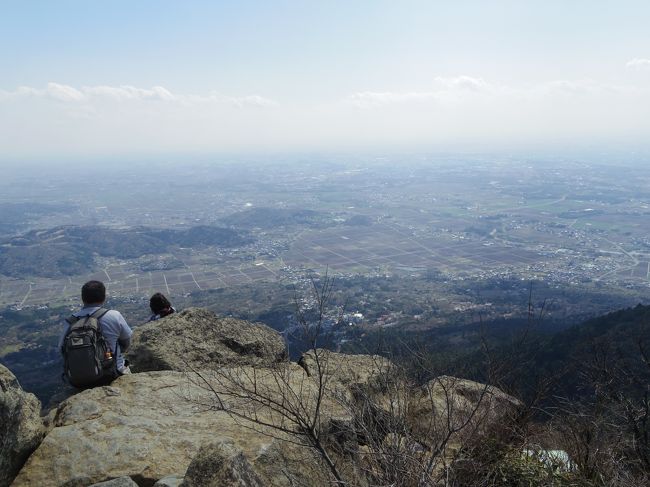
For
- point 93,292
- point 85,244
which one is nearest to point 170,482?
point 93,292

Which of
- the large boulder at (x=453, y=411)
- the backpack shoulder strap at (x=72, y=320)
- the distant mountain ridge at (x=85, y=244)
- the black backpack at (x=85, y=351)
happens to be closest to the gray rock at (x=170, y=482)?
the black backpack at (x=85, y=351)

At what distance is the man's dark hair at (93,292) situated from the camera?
531cm

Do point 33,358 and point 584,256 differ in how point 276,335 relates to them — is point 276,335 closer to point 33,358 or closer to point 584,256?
point 33,358

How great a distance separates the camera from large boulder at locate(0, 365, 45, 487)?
12.2 ft

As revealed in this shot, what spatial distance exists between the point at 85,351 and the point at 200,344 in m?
2.17

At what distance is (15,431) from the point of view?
3865mm

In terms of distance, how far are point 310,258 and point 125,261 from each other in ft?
128

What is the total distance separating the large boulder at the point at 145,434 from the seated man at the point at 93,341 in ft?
0.73

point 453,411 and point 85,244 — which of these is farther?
point 85,244

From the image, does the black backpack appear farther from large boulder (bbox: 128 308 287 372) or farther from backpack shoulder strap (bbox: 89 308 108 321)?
large boulder (bbox: 128 308 287 372)

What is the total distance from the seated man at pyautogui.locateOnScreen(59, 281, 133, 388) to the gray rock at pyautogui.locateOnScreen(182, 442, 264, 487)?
256 cm

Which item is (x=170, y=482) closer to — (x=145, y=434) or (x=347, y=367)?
(x=145, y=434)

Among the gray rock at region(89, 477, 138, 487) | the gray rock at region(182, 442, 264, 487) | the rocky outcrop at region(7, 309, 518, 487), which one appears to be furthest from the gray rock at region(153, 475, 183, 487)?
the gray rock at region(182, 442, 264, 487)

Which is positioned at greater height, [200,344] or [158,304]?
[158,304]
